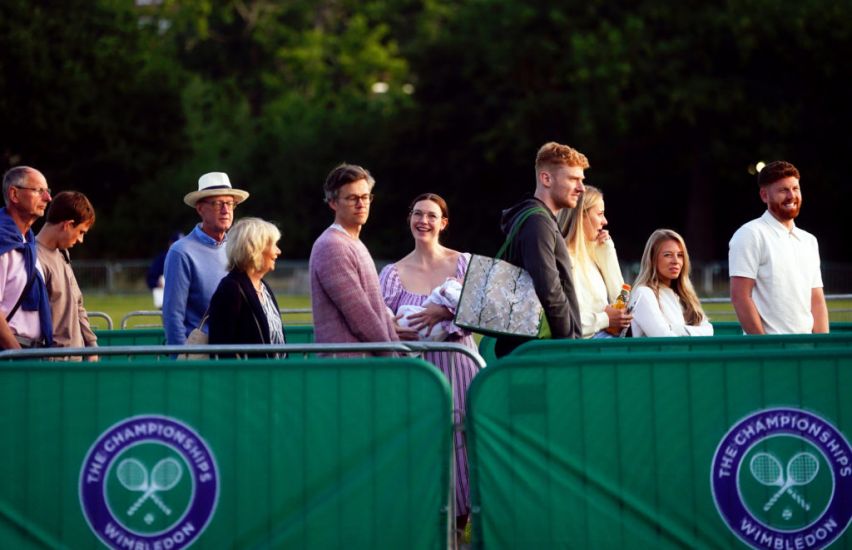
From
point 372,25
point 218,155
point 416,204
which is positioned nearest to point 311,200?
point 218,155

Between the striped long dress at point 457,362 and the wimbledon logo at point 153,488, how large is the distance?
1.31 meters

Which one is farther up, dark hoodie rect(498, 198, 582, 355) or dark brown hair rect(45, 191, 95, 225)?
dark brown hair rect(45, 191, 95, 225)

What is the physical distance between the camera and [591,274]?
802 cm

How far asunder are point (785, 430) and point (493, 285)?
175 centimetres

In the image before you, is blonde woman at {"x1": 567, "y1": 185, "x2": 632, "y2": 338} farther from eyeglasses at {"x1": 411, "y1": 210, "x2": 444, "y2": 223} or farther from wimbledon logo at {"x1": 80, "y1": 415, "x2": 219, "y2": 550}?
wimbledon logo at {"x1": 80, "y1": 415, "x2": 219, "y2": 550}

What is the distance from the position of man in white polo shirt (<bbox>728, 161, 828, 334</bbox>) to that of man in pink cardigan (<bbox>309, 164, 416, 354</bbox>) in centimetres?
217

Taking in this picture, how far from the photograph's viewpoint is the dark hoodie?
22.7 feet

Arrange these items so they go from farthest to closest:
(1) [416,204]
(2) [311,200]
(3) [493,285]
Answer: (2) [311,200], (1) [416,204], (3) [493,285]

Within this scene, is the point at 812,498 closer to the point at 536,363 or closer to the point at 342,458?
the point at 536,363

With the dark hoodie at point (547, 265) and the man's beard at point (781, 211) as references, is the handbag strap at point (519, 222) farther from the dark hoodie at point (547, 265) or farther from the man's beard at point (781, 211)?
the man's beard at point (781, 211)

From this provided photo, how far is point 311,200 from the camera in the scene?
165ft

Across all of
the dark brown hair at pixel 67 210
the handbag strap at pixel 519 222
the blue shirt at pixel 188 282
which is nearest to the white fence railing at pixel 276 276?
the blue shirt at pixel 188 282

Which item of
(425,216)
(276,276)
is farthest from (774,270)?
(276,276)

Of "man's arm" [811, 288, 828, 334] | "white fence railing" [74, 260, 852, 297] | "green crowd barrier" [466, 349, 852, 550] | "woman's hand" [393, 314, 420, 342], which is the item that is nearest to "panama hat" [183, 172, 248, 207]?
"woman's hand" [393, 314, 420, 342]
